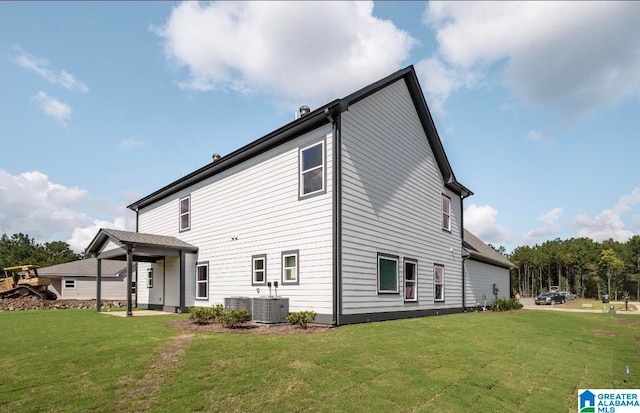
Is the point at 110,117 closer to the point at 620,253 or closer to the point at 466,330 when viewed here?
the point at 466,330

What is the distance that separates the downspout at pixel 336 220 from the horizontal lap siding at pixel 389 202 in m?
0.24

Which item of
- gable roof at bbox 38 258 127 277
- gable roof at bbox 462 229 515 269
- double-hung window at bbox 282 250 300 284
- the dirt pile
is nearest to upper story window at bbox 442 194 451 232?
gable roof at bbox 462 229 515 269

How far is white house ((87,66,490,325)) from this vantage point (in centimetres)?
→ 1270

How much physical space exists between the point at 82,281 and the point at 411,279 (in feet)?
115

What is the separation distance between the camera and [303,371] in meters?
6.85

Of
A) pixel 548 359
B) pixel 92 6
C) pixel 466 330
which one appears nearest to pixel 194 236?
pixel 92 6

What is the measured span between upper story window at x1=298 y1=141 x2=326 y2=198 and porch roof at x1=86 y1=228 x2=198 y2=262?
8352 millimetres

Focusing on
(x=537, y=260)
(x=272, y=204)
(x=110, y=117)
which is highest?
(x=110, y=117)

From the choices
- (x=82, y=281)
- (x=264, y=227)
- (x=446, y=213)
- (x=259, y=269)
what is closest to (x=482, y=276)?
(x=446, y=213)

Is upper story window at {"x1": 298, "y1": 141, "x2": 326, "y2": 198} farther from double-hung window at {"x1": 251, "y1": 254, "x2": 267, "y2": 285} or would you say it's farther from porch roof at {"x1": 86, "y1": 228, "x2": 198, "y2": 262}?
porch roof at {"x1": 86, "y1": 228, "x2": 198, "y2": 262}

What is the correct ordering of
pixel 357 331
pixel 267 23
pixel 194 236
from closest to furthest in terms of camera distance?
pixel 357 331 → pixel 267 23 → pixel 194 236

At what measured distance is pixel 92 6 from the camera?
39.4 ft

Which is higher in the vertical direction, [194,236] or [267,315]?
[194,236]

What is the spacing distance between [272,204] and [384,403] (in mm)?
9888
